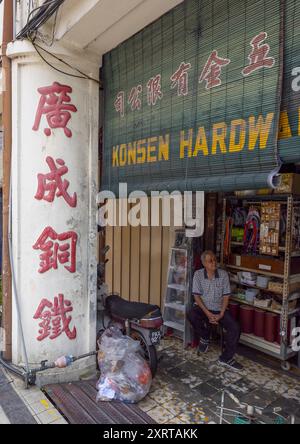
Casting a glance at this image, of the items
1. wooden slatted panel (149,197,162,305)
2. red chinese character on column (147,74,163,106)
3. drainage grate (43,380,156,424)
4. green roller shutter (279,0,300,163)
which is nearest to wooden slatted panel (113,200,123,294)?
wooden slatted panel (149,197,162,305)

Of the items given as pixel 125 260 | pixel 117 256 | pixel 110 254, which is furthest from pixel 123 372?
pixel 110 254

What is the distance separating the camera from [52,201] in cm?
403

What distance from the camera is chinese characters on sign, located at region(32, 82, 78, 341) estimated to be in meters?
3.96

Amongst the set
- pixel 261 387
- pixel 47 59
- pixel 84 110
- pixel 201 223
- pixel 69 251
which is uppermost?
pixel 47 59

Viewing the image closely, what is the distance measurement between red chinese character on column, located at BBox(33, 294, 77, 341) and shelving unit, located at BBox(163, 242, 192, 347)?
66.3 inches

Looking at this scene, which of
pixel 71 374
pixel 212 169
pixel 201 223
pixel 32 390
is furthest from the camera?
pixel 201 223

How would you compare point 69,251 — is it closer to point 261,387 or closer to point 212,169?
point 212,169

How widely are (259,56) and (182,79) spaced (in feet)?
2.93

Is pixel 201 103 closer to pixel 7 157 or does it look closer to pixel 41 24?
pixel 41 24

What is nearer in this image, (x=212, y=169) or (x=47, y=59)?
(x=212, y=169)

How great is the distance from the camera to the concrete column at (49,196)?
13.0 ft

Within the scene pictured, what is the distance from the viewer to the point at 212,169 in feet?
10.3
